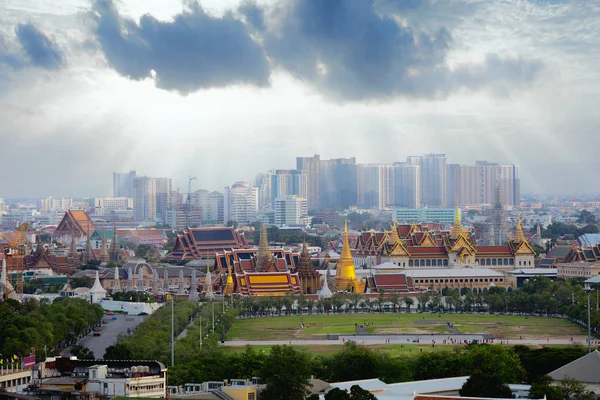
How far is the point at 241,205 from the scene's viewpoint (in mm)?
179625

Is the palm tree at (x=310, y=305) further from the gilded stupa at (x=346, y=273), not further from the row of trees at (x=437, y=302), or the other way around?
the gilded stupa at (x=346, y=273)

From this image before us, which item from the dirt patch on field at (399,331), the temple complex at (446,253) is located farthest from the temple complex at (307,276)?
the dirt patch on field at (399,331)

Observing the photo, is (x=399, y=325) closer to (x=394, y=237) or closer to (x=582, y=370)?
(x=582, y=370)

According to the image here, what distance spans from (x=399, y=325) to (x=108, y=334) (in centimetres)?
1240

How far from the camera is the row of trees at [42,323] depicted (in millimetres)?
42344

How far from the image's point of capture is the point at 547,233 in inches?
5123

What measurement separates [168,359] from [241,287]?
1242 inches

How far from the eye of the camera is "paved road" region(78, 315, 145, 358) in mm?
47850

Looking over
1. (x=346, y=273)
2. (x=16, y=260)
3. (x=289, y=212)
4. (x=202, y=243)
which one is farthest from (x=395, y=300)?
(x=289, y=212)

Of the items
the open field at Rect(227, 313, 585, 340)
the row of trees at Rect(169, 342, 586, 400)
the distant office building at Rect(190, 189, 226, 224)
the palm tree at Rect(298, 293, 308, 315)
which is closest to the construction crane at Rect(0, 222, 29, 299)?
the palm tree at Rect(298, 293, 308, 315)

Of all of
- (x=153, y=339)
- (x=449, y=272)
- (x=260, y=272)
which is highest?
(x=260, y=272)

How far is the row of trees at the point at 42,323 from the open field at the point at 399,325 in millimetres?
6041

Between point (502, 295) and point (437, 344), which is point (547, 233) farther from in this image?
point (437, 344)

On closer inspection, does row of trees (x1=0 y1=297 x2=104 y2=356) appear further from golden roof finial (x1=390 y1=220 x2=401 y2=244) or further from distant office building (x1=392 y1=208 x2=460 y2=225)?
distant office building (x1=392 y1=208 x2=460 y2=225)
